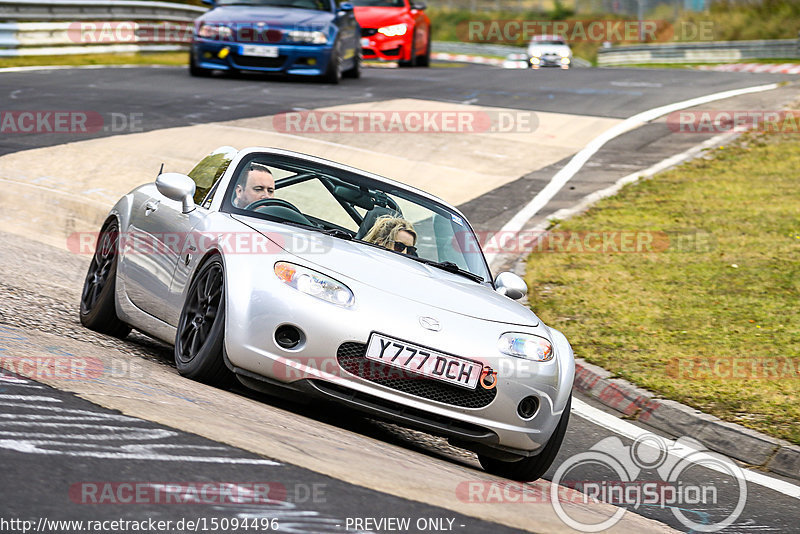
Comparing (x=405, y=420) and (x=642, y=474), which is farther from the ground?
(x=405, y=420)

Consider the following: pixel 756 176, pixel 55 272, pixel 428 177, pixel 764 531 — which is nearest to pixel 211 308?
pixel 764 531

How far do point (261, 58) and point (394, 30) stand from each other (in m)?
6.97

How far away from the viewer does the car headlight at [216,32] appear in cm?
1959

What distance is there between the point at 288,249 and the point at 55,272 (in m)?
4.26

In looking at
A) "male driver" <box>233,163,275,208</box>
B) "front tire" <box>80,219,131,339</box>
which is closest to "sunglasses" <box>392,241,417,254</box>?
"male driver" <box>233,163,275,208</box>

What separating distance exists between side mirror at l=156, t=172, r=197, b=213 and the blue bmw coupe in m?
13.3

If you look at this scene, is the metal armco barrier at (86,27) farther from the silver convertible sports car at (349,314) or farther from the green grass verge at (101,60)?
the silver convertible sports car at (349,314)

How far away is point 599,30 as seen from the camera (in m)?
55.3

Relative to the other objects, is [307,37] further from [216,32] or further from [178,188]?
[178,188]

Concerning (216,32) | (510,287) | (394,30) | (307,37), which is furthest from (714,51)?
(510,287)

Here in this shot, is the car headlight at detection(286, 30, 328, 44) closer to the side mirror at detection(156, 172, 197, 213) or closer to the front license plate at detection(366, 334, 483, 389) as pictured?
the side mirror at detection(156, 172, 197, 213)

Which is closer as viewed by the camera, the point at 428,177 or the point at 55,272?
the point at 55,272

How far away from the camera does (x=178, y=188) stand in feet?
20.9

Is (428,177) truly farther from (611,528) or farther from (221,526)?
(221,526)
